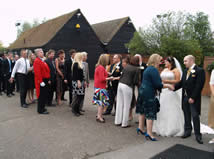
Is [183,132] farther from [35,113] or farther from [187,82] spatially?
[35,113]

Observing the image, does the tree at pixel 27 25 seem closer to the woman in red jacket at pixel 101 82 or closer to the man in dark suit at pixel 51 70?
the man in dark suit at pixel 51 70

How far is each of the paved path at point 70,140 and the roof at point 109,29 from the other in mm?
18075

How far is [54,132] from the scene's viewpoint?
5.13 metres

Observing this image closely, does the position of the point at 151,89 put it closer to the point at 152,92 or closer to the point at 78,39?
the point at 152,92

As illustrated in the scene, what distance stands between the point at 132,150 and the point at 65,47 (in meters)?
16.4

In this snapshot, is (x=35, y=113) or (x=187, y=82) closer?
(x=187, y=82)

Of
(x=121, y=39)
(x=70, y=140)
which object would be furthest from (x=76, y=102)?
(x=121, y=39)

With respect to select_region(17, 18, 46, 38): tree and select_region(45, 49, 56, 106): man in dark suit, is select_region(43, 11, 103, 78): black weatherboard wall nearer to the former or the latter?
select_region(45, 49, 56, 106): man in dark suit

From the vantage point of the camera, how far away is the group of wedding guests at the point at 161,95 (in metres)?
4.57

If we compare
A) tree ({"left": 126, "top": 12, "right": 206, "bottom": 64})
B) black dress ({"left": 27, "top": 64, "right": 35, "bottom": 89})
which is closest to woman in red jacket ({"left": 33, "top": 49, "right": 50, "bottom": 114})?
black dress ({"left": 27, "top": 64, "right": 35, "bottom": 89})

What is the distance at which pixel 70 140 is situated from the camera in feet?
15.1

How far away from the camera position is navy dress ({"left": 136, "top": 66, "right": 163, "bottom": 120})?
4531 millimetres

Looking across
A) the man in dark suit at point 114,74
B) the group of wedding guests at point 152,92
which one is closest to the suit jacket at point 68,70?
the group of wedding guests at point 152,92

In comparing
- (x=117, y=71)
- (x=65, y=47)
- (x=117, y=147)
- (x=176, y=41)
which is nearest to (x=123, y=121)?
(x=117, y=147)
